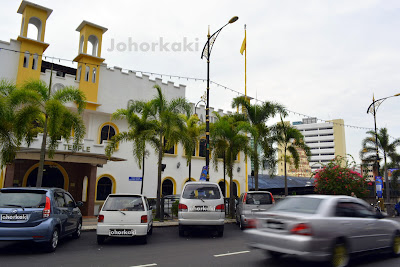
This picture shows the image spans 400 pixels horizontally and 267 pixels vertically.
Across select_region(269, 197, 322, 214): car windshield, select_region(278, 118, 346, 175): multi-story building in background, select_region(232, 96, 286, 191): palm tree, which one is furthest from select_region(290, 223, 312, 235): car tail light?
select_region(278, 118, 346, 175): multi-story building in background

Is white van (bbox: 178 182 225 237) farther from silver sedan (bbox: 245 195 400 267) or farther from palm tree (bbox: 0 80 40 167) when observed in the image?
palm tree (bbox: 0 80 40 167)

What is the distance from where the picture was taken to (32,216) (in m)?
7.85

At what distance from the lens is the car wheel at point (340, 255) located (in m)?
6.16

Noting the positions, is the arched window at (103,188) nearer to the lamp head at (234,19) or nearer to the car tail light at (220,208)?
the car tail light at (220,208)

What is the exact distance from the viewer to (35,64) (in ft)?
70.4

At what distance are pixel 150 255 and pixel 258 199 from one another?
22.9 ft

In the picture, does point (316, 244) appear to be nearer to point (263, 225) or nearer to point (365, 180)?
point (263, 225)

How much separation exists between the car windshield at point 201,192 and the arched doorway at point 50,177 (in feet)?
42.0

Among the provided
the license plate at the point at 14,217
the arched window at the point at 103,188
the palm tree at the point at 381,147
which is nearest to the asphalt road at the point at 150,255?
the license plate at the point at 14,217

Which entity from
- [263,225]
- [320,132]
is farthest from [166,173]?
[320,132]

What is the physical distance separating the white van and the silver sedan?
4.27m

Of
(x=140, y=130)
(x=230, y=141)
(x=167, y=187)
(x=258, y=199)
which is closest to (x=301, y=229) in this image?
(x=258, y=199)

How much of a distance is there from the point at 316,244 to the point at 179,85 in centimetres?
2378

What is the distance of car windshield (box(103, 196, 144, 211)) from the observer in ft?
32.7
